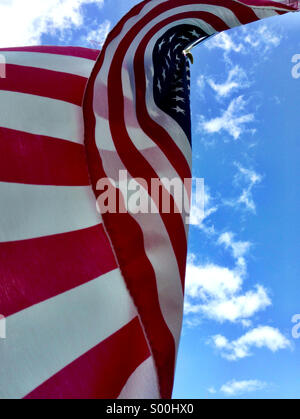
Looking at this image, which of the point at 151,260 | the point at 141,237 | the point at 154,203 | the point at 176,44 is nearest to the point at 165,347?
the point at 151,260

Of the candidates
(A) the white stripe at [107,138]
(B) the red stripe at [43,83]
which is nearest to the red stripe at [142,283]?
(A) the white stripe at [107,138]

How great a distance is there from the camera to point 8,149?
290 centimetres

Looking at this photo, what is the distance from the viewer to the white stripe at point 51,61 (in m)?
3.98

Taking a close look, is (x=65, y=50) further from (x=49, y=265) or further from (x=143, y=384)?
(x=143, y=384)

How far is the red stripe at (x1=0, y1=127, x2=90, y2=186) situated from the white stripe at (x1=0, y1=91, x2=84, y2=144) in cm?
8

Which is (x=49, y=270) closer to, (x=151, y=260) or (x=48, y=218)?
(x=48, y=218)

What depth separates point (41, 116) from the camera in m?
3.37

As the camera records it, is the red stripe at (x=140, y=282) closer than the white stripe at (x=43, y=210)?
No

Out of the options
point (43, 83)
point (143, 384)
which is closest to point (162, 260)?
point (143, 384)

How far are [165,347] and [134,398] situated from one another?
1.49 feet

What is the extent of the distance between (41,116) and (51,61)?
118 centimetres

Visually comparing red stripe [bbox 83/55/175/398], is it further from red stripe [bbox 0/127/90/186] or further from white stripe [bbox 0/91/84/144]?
white stripe [bbox 0/91/84/144]

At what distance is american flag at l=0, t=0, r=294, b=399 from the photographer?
2279 millimetres

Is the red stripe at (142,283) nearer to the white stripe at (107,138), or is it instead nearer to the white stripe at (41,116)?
the white stripe at (107,138)
